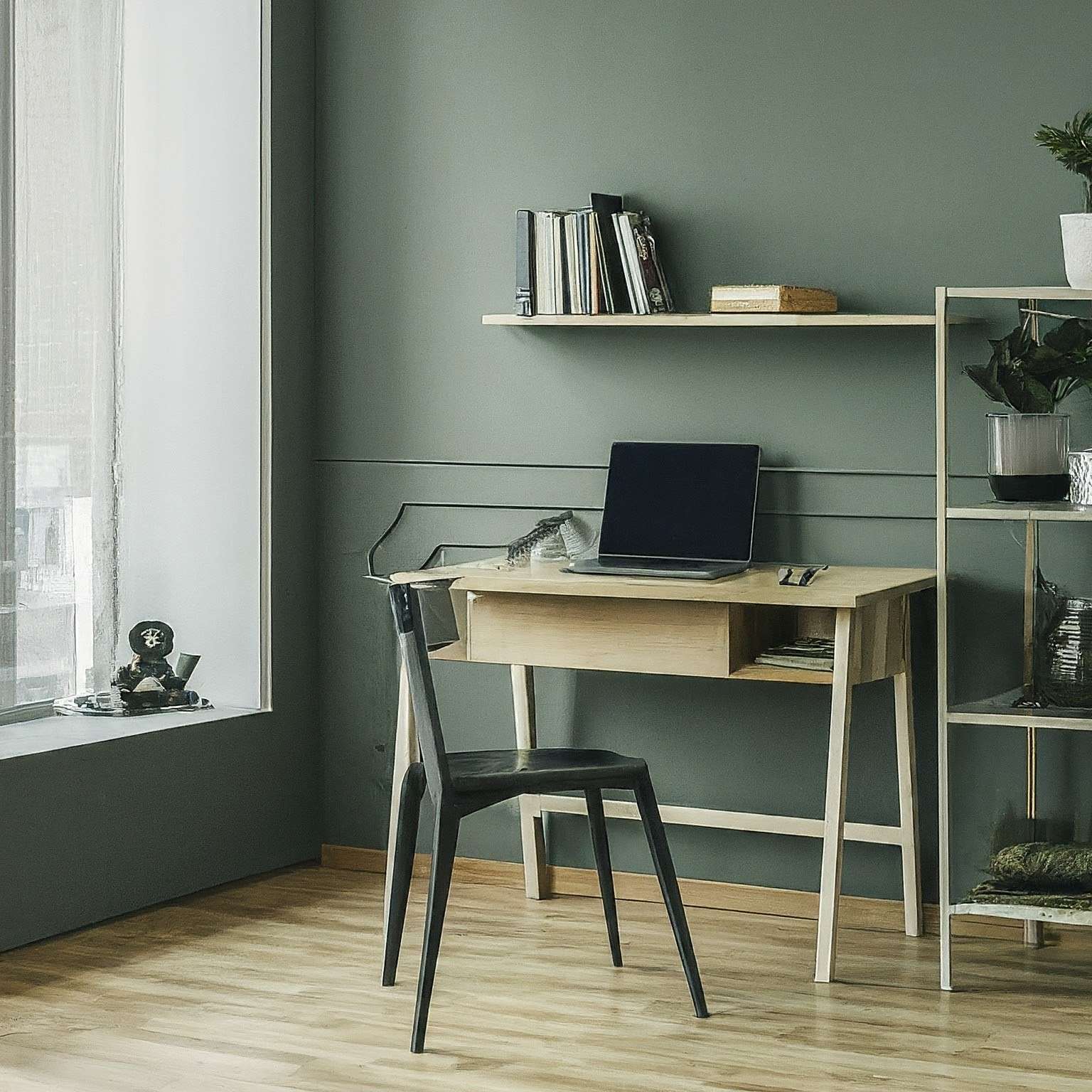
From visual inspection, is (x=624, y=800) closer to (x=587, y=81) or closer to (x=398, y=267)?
(x=398, y=267)

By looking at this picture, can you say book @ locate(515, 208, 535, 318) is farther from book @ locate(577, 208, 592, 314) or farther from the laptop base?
the laptop base

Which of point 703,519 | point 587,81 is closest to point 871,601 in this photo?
point 703,519

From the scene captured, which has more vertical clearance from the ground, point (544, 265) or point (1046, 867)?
point (544, 265)

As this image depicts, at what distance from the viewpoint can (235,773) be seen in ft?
14.4

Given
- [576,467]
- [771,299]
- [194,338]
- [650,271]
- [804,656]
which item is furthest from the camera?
[194,338]

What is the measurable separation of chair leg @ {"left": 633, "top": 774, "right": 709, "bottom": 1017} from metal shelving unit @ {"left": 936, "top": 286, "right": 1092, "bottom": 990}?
1.81 feet

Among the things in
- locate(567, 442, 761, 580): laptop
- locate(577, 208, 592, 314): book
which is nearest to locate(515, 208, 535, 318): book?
locate(577, 208, 592, 314): book

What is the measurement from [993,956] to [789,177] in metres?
1.85

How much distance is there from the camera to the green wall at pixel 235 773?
381 centimetres

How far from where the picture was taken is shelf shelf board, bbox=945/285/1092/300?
3361mm

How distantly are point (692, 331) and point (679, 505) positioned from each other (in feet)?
1.45

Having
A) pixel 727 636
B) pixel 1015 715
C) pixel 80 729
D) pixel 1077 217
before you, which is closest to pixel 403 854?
pixel 727 636

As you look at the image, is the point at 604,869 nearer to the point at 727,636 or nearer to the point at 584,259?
the point at 727,636

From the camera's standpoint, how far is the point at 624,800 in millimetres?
4258
